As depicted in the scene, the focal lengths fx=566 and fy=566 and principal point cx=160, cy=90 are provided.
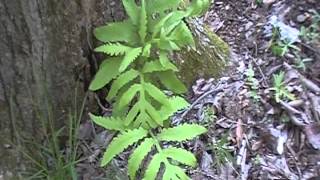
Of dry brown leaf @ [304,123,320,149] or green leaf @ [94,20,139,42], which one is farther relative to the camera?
dry brown leaf @ [304,123,320,149]

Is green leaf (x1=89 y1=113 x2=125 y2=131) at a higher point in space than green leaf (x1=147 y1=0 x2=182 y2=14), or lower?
lower

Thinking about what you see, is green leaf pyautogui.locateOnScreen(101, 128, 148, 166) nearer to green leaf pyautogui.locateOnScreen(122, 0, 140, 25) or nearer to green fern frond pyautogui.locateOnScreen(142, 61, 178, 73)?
green fern frond pyautogui.locateOnScreen(142, 61, 178, 73)

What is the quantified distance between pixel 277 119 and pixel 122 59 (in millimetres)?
963

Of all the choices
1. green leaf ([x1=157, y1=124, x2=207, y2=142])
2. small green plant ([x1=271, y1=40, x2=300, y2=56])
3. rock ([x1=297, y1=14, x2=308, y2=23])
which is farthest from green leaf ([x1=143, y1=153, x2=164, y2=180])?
rock ([x1=297, y1=14, x2=308, y2=23])

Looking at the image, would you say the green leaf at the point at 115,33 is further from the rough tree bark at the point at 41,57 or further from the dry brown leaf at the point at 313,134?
the dry brown leaf at the point at 313,134

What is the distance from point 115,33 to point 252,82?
0.93 m

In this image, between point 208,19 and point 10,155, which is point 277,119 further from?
point 10,155

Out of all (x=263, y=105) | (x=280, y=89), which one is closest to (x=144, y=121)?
(x=263, y=105)

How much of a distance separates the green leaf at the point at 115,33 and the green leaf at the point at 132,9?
0.19ft

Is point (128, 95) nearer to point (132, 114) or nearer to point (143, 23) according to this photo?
point (132, 114)

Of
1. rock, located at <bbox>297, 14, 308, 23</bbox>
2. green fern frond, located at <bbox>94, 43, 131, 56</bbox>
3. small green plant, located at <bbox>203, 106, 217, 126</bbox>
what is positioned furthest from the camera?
rock, located at <bbox>297, 14, 308, 23</bbox>

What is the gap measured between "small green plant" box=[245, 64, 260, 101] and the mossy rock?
18 centimetres

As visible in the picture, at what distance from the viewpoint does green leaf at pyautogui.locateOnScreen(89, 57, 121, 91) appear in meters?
2.86

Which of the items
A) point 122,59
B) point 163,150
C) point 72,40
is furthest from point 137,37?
point 163,150
